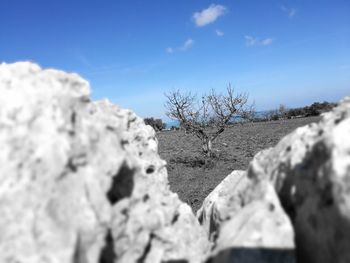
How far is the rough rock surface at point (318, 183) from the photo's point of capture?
9.52ft

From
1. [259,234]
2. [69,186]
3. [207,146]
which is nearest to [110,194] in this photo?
[69,186]

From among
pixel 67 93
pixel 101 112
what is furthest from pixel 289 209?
pixel 67 93

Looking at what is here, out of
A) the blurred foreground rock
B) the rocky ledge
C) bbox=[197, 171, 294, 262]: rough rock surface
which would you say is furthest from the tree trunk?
bbox=[197, 171, 294, 262]: rough rock surface

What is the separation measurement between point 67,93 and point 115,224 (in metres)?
1.47

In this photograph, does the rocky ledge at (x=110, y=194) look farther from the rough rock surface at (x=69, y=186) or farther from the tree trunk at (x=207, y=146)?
the tree trunk at (x=207, y=146)

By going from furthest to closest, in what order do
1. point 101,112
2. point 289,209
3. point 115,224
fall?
point 101,112 < point 289,209 < point 115,224

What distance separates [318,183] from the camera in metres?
3.21

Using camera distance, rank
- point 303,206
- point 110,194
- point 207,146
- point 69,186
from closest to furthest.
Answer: point 69,186
point 303,206
point 110,194
point 207,146

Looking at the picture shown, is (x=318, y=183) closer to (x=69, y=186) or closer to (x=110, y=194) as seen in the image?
(x=110, y=194)

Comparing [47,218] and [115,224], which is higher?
[47,218]

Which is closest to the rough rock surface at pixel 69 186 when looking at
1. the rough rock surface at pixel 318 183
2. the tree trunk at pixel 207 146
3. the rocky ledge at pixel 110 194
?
the rocky ledge at pixel 110 194

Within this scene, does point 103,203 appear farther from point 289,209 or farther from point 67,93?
point 289,209

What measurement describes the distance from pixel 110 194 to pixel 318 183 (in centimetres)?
216

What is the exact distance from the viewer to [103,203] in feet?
10.3
